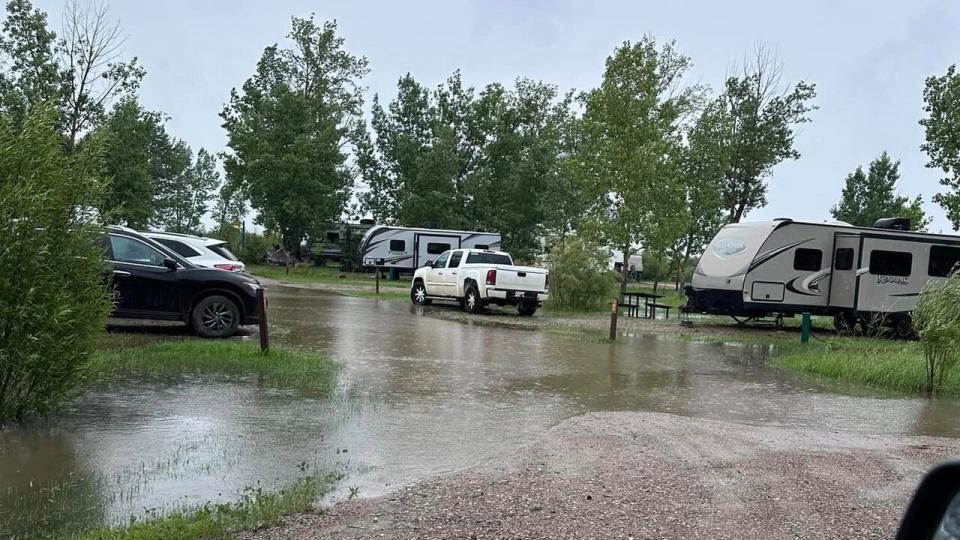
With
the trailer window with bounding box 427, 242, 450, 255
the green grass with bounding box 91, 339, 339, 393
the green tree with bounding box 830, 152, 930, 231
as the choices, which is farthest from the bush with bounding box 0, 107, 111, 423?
the green tree with bounding box 830, 152, 930, 231

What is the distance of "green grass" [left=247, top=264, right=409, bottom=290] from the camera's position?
1492 inches

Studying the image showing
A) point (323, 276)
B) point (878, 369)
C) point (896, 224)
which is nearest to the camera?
point (878, 369)

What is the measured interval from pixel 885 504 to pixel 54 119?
7.38 metres

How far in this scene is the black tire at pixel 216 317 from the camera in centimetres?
1337

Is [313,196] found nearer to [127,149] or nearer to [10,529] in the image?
[127,149]

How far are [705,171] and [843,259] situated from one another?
1536 cm

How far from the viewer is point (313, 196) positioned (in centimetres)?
4544

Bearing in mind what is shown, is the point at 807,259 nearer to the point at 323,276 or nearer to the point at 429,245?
the point at 429,245

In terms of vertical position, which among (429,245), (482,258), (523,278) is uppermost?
(429,245)

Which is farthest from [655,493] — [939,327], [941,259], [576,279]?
[576,279]

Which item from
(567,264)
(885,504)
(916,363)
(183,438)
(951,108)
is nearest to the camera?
(885,504)

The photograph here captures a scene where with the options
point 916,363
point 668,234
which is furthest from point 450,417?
point 668,234

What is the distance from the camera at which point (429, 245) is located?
41.1 meters

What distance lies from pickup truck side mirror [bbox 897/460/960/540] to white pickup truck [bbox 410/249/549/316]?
19979mm
